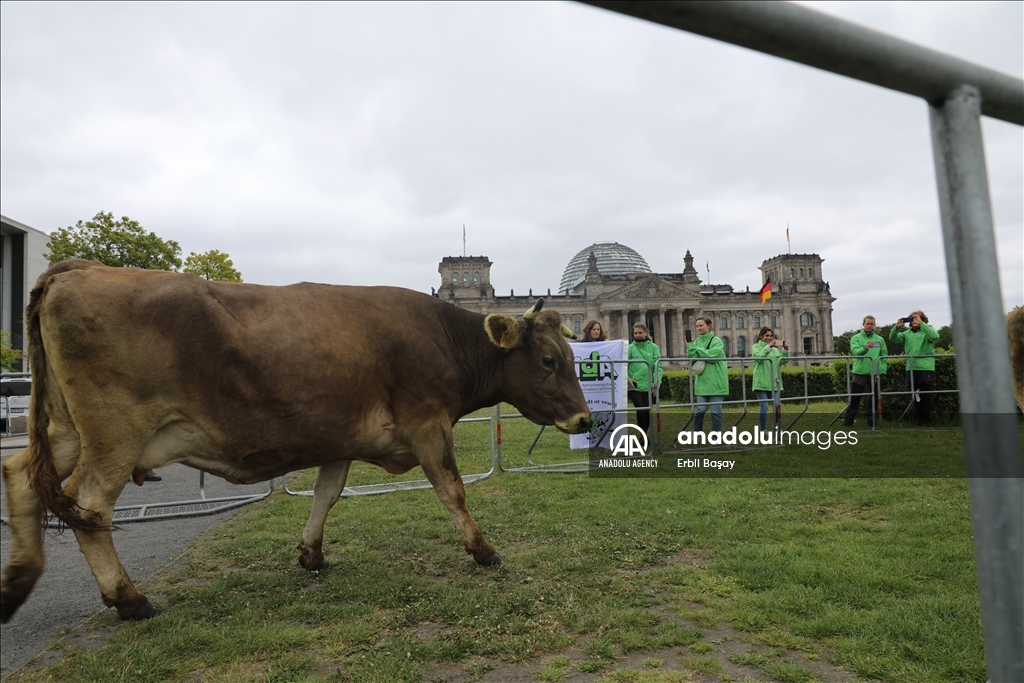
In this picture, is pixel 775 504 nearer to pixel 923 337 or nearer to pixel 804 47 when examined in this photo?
pixel 804 47

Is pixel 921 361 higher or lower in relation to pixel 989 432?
higher

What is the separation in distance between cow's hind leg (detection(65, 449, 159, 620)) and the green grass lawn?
0.53 ft

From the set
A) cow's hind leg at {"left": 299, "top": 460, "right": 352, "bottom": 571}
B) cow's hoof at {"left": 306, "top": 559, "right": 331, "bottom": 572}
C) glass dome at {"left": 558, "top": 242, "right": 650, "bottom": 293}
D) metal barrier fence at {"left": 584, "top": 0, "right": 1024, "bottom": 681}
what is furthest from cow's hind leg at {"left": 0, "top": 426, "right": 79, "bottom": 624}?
glass dome at {"left": 558, "top": 242, "right": 650, "bottom": 293}

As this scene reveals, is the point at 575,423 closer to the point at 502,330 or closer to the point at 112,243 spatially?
the point at 502,330

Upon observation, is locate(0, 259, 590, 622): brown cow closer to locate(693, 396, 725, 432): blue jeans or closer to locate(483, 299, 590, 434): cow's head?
locate(483, 299, 590, 434): cow's head

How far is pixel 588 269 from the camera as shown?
11800 cm

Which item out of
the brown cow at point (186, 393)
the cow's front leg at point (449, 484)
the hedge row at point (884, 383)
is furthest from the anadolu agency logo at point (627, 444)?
the brown cow at point (186, 393)

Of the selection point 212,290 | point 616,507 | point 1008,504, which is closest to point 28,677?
point 212,290

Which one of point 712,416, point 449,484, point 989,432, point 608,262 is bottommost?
point 449,484

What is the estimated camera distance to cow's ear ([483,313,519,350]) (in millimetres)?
5227

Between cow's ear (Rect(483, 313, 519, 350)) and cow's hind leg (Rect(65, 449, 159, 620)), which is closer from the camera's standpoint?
cow's hind leg (Rect(65, 449, 159, 620))

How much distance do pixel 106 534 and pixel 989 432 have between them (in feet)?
14.7

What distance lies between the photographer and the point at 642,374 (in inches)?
471

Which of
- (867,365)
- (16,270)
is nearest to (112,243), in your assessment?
(16,270)
